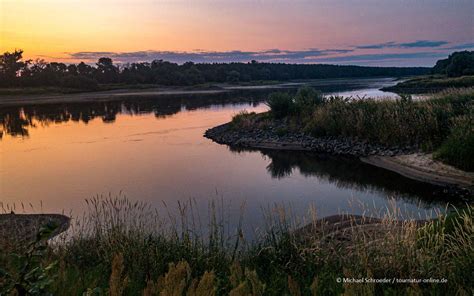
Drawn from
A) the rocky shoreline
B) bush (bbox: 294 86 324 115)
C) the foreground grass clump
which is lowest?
the rocky shoreline

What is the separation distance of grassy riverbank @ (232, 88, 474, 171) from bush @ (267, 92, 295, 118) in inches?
2.8

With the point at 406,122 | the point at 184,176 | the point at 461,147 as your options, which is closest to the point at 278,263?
the point at 184,176

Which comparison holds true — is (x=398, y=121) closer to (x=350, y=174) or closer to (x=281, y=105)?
(x=350, y=174)

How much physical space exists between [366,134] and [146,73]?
92741mm

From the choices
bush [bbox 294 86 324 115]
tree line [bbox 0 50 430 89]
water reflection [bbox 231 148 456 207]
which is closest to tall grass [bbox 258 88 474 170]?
bush [bbox 294 86 324 115]

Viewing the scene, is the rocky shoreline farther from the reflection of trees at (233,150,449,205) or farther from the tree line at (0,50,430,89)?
the tree line at (0,50,430,89)

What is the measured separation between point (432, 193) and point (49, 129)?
29678 millimetres

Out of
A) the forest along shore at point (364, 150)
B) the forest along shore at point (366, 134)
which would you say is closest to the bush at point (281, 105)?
the forest along shore at point (366, 134)

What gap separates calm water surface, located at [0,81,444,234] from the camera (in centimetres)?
1392

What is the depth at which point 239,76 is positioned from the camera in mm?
118875

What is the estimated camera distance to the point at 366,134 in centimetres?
2236

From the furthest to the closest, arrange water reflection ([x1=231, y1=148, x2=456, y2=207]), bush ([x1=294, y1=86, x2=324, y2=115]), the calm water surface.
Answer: bush ([x1=294, y1=86, x2=324, y2=115]) < water reflection ([x1=231, y1=148, x2=456, y2=207]) < the calm water surface

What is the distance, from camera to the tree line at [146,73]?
8475 centimetres

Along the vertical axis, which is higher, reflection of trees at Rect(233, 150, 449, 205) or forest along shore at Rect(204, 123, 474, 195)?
forest along shore at Rect(204, 123, 474, 195)
